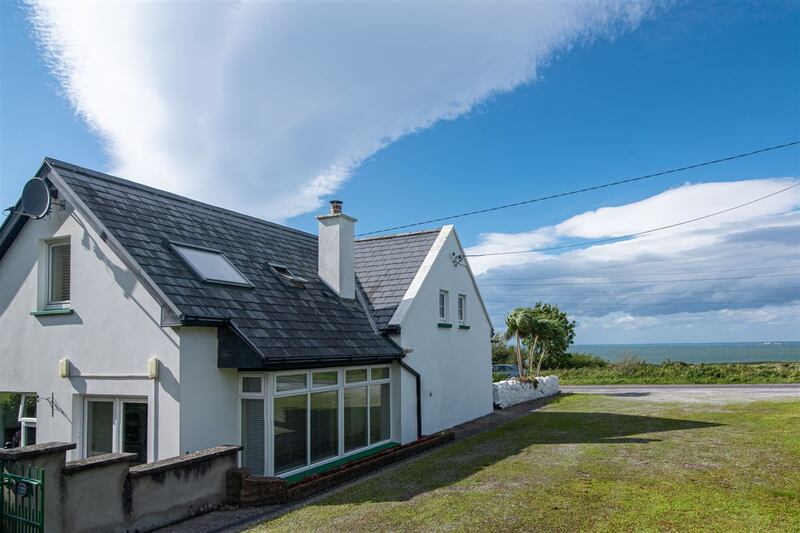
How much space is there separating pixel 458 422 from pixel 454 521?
39.7ft

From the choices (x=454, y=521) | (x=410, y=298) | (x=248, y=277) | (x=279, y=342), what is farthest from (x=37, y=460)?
(x=410, y=298)

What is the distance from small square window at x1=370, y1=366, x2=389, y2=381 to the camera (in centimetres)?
1596

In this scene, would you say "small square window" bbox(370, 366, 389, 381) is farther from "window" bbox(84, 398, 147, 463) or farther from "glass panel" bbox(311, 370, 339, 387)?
"window" bbox(84, 398, 147, 463)

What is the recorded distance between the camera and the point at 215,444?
441 inches

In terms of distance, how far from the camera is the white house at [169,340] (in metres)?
11.0

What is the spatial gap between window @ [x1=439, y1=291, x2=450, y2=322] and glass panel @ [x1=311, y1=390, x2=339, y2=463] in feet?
23.3

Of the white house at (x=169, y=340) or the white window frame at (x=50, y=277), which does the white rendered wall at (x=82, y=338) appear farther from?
the white window frame at (x=50, y=277)

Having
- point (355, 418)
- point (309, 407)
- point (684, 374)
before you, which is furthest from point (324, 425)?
point (684, 374)

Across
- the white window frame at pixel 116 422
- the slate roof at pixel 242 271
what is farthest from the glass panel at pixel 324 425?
the white window frame at pixel 116 422

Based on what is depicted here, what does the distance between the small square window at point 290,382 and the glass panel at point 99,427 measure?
10.6 ft

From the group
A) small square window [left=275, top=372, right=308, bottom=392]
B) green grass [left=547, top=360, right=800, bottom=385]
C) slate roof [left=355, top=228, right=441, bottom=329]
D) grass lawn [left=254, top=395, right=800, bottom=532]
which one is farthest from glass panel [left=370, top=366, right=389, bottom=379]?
green grass [left=547, top=360, right=800, bottom=385]

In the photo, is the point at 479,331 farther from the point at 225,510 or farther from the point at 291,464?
the point at 225,510

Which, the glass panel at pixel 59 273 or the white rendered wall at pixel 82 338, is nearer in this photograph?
the white rendered wall at pixel 82 338

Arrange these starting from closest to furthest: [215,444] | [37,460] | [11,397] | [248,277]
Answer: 1. [37,460]
2. [215,444]
3. [11,397]
4. [248,277]
